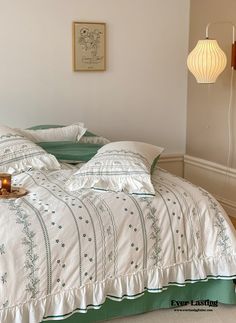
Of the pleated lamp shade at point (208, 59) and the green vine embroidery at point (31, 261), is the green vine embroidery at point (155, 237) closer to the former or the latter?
the green vine embroidery at point (31, 261)

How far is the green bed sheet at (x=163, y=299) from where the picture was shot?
7.39 ft

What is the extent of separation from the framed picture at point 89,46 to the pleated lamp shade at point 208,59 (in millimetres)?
856

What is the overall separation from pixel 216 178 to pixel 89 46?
1.54m

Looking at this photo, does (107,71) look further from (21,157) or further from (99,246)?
(99,246)

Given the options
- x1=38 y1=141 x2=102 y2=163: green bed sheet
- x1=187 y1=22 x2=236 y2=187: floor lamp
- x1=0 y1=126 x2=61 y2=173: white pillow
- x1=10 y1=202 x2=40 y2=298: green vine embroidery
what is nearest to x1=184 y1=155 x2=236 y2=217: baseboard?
x1=187 y1=22 x2=236 y2=187: floor lamp

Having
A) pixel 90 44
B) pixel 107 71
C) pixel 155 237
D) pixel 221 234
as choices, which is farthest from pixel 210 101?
pixel 155 237

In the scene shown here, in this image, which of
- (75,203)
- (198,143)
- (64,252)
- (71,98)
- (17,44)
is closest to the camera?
(64,252)

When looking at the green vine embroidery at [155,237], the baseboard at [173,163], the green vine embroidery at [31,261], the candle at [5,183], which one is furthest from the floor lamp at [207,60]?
the green vine embroidery at [31,261]

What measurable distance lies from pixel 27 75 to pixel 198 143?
1.64 metres

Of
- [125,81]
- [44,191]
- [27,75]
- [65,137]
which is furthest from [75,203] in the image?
[125,81]

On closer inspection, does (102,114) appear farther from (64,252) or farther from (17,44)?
(64,252)

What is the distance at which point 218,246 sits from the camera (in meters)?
2.41

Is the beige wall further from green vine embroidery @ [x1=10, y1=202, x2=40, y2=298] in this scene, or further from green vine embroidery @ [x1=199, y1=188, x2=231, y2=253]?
green vine embroidery @ [x1=10, y1=202, x2=40, y2=298]

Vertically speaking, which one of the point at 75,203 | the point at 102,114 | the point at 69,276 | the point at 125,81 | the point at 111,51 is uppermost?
the point at 111,51
